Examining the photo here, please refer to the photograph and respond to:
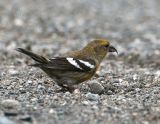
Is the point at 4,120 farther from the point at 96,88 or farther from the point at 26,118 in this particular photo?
the point at 96,88

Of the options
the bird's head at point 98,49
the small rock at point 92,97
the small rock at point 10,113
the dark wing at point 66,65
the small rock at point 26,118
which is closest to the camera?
the small rock at point 26,118

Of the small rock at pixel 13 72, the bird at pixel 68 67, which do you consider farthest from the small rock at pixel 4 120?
the small rock at pixel 13 72

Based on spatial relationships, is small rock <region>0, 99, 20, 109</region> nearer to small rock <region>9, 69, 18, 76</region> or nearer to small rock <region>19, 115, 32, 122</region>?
small rock <region>19, 115, 32, 122</region>

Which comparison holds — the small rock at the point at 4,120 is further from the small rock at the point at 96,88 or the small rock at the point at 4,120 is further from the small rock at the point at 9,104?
the small rock at the point at 96,88

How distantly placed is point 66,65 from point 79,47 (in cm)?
666

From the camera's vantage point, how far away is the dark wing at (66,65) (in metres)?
9.40

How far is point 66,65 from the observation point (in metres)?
9.48

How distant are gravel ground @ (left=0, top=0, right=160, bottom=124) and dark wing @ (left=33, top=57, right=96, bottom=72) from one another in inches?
13.0

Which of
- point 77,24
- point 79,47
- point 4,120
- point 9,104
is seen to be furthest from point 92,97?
point 77,24

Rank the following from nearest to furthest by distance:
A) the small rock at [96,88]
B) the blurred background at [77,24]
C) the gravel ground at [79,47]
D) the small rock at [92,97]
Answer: the gravel ground at [79,47], the small rock at [92,97], the small rock at [96,88], the blurred background at [77,24]

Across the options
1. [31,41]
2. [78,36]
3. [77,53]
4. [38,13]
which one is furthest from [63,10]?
[77,53]

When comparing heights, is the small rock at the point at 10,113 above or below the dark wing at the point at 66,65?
below

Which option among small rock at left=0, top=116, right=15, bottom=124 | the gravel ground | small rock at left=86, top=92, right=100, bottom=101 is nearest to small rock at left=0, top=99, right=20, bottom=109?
the gravel ground

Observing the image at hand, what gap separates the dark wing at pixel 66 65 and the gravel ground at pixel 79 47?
330mm
